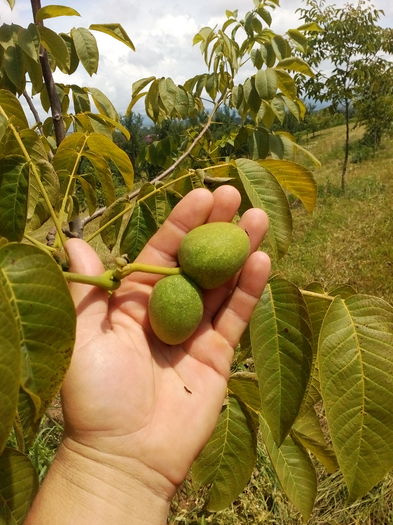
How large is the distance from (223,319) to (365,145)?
16967mm

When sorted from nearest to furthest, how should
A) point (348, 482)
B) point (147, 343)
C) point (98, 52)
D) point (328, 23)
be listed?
point (348, 482)
point (147, 343)
point (98, 52)
point (328, 23)

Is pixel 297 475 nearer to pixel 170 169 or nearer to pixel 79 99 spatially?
pixel 170 169

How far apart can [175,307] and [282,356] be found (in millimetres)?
308

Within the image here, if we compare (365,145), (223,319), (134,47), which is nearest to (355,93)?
(365,145)

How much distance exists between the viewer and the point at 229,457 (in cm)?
141

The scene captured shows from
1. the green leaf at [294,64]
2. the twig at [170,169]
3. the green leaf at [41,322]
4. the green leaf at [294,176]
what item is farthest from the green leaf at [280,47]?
the green leaf at [41,322]

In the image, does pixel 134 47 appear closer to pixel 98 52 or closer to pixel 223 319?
pixel 98 52

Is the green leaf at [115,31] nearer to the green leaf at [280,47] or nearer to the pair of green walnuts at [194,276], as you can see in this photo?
the green leaf at [280,47]

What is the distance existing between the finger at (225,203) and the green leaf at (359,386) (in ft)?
1.43

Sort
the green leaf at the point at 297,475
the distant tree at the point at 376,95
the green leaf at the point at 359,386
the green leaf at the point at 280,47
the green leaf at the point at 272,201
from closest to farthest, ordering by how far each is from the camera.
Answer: the green leaf at the point at 359,386
the green leaf at the point at 272,201
the green leaf at the point at 297,475
the green leaf at the point at 280,47
the distant tree at the point at 376,95

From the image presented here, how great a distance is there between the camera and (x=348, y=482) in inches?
37.8

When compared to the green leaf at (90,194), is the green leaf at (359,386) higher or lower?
lower

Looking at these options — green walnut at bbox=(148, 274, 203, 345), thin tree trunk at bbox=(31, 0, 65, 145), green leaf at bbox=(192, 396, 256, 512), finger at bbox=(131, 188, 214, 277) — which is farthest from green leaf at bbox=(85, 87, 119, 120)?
green leaf at bbox=(192, 396, 256, 512)

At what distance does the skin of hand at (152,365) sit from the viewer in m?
1.11
